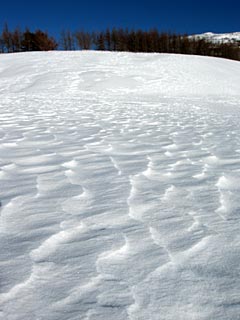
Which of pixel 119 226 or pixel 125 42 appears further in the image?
pixel 125 42

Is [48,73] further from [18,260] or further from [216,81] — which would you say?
[18,260]

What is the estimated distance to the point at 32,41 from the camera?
46219mm

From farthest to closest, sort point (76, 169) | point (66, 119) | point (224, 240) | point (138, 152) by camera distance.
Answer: point (66, 119), point (138, 152), point (76, 169), point (224, 240)

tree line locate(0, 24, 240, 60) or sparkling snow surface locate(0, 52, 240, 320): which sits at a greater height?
tree line locate(0, 24, 240, 60)

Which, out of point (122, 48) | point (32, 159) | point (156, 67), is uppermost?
point (122, 48)

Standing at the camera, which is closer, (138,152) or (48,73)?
(138,152)

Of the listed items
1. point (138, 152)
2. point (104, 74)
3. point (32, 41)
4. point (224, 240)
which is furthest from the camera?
point (32, 41)

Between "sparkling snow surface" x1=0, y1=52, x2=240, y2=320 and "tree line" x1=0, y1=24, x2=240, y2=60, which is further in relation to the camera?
"tree line" x1=0, y1=24, x2=240, y2=60

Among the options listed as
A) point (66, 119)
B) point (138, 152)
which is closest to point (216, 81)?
point (66, 119)

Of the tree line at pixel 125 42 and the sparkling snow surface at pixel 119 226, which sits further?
the tree line at pixel 125 42

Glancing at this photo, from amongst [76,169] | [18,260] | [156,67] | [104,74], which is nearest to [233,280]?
[18,260]

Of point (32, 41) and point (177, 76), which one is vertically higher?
point (32, 41)

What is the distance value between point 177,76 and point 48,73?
811 cm

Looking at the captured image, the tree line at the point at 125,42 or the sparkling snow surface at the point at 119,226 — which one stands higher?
the tree line at the point at 125,42
